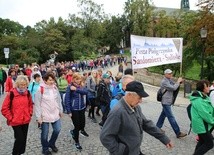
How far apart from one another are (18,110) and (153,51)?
576 cm

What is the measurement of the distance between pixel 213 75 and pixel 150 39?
20523mm

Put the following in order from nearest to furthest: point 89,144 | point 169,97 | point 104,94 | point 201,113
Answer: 1. point 201,113
2. point 89,144
3. point 169,97
4. point 104,94

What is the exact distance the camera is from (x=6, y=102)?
6.13m

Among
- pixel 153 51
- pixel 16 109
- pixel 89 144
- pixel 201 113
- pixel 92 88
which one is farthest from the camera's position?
pixel 92 88

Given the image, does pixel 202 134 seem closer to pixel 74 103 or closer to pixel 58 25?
pixel 74 103

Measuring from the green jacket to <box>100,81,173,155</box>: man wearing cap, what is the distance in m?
2.34

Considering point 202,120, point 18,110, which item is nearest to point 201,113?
point 202,120

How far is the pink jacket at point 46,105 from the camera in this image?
6758 mm

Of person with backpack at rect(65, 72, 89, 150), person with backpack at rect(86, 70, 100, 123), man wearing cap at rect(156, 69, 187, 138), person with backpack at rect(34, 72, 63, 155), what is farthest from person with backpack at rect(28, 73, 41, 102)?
man wearing cap at rect(156, 69, 187, 138)

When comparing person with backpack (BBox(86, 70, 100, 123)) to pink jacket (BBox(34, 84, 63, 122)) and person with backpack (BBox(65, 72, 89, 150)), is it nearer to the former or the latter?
person with backpack (BBox(65, 72, 89, 150))

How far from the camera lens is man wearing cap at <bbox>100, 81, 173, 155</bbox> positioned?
3818 millimetres

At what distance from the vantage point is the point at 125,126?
12.8 feet

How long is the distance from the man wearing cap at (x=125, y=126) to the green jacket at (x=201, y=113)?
234cm

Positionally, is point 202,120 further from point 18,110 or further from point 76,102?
point 18,110
